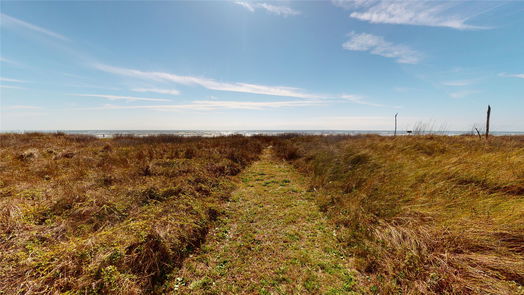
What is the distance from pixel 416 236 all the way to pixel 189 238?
5.13 metres

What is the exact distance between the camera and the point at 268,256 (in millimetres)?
3971

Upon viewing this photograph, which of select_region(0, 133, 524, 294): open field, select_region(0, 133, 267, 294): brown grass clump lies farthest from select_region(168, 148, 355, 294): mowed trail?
select_region(0, 133, 267, 294): brown grass clump

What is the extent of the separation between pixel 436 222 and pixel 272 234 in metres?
3.86

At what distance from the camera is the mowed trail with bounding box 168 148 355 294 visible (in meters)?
3.21

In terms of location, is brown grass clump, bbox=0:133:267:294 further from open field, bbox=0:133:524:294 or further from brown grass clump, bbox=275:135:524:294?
brown grass clump, bbox=275:135:524:294

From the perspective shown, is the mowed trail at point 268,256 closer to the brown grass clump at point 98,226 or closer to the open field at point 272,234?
the open field at point 272,234

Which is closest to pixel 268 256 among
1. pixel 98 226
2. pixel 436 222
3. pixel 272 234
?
pixel 272 234

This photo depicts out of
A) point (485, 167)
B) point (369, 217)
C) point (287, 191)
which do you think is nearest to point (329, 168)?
point (287, 191)

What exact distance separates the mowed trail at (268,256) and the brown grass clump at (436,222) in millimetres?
553

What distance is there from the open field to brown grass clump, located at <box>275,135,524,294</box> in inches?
0.9

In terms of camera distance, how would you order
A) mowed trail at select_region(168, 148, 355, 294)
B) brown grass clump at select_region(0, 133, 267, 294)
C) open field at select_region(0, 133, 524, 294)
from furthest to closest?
mowed trail at select_region(168, 148, 355, 294)
open field at select_region(0, 133, 524, 294)
brown grass clump at select_region(0, 133, 267, 294)

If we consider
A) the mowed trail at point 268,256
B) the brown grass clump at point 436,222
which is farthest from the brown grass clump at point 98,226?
the brown grass clump at point 436,222

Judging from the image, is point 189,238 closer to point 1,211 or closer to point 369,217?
point 1,211

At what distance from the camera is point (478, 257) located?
2928 mm
